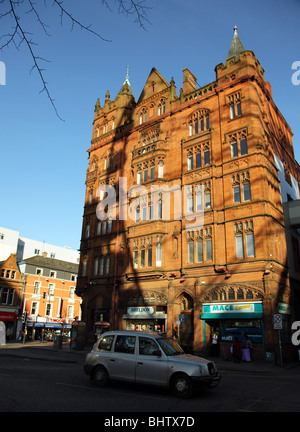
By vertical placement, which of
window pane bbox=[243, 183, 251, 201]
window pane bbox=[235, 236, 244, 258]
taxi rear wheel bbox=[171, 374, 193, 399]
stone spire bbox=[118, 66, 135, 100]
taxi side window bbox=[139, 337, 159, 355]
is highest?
stone spire bbox=[118, 66, 135, 100]

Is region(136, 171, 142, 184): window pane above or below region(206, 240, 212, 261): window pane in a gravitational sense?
above

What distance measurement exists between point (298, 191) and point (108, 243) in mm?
20692

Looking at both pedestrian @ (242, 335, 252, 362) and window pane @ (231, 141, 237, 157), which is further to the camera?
window pane @ (231, 141, 237, 157)

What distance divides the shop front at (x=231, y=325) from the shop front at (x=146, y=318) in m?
3.96

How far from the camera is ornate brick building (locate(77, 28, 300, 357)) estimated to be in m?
23.0

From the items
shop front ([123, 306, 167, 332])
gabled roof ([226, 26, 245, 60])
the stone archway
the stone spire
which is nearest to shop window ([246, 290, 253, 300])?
the stone archway

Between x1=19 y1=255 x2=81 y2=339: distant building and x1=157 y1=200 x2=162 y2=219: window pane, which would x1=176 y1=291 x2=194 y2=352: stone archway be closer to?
x1=157 y1=200 x2=162 y2=219: window pane

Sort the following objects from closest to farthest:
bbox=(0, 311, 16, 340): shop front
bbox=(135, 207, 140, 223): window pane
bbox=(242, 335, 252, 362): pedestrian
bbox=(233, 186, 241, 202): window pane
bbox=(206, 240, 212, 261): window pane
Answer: bbox=(242, 335, 252, 362): pedestrian → bbox=(233, 186, 241, 202): window pane → bbox=(206, 240, 212, 261): window pane → bbox=(135, 207, 140, 223): window pane → bbox=(0, 311, 16, 340): shop front

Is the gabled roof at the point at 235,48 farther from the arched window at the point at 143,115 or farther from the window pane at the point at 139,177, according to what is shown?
the window pane at the point at 139,177

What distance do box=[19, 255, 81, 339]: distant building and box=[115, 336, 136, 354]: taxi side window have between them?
143 feet

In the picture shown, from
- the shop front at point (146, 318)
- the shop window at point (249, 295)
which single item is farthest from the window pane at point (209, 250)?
the shop front at point (146, 318)

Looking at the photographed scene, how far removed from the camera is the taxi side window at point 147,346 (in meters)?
9.94

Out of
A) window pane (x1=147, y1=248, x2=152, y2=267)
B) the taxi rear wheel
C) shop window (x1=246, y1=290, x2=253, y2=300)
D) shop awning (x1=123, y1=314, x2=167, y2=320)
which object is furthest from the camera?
window pane (x1=147, y1=248, x2=152, y2=267)
